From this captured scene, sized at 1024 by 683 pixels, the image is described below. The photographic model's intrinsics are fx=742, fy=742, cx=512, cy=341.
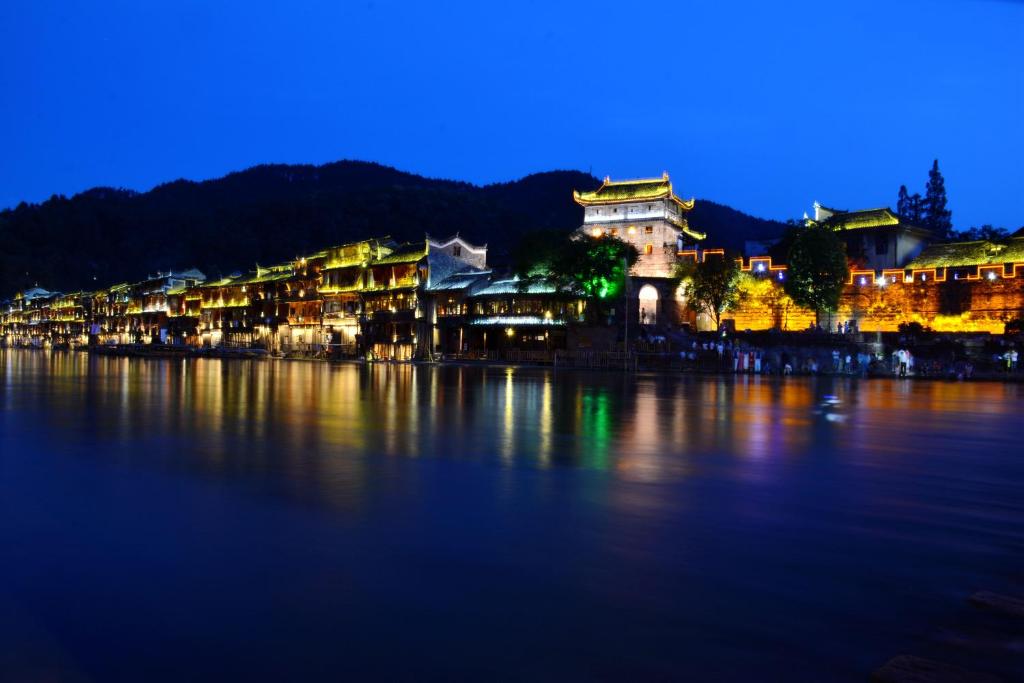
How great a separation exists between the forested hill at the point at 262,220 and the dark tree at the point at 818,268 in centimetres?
6235

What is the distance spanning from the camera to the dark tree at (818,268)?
55797 mm

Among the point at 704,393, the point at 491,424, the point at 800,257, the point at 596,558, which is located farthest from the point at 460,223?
the point at 596,558

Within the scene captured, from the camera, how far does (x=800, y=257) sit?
5669 cm

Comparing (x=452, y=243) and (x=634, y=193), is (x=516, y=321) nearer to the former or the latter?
(x=452, y=243)

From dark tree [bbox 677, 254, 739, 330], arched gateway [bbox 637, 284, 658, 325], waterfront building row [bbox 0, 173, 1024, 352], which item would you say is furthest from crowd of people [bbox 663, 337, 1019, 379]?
arched gateway [bbox 637, 284, 658, 325]

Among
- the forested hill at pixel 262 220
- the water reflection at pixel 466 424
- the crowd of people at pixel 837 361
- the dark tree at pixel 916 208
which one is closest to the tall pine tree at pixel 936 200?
the dark tree at pixel 916 208

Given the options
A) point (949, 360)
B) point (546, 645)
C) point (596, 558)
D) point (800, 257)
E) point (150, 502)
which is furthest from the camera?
point (800, 257)

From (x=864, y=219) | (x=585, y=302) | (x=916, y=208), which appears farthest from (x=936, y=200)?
(x=585, y=302)

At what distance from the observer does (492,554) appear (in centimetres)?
552

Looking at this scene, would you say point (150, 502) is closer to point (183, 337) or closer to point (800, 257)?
point (800, 257)

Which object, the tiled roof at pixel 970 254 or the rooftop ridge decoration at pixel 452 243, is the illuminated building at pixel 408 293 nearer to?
the rooftop ridge decoration at pixel 452 243

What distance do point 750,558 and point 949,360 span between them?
155 ft

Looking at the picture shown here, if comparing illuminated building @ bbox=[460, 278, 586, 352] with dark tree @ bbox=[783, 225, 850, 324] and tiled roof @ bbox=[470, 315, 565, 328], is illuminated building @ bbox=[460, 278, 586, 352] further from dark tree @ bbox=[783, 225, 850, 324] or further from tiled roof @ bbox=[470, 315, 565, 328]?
dark tree @ bbox=[783, 225, 850, 324]

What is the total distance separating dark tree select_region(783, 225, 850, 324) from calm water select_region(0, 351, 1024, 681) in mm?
46913
